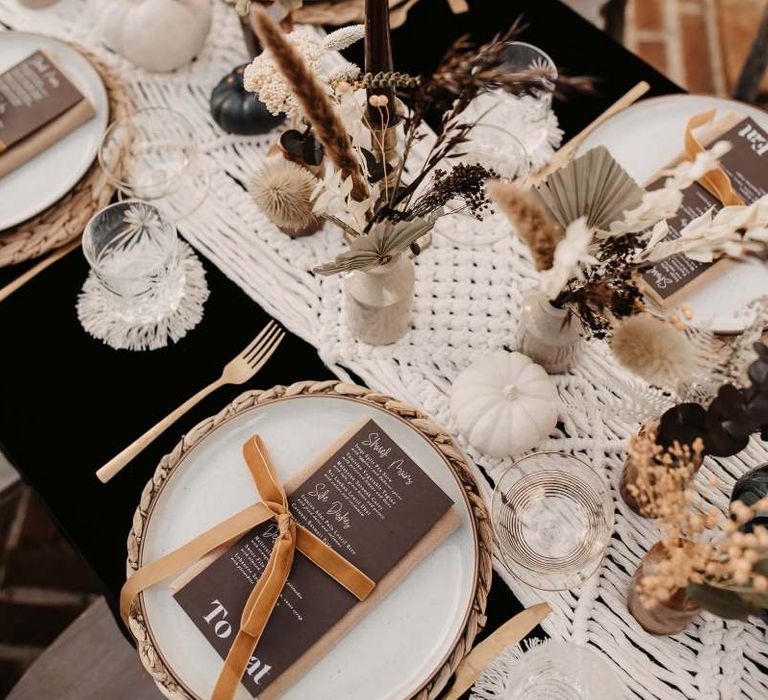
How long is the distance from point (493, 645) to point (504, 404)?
269 mm

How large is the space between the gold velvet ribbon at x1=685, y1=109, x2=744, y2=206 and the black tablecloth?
0.55 m

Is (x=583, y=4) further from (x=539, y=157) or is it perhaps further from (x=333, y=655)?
(x=333, y=655)

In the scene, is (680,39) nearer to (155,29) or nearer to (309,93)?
(155,29)

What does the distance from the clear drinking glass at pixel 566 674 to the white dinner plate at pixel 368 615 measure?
0.08 meters

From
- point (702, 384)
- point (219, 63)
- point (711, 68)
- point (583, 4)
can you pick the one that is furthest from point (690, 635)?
point (711, 68)

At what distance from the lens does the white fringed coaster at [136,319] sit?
3.50 feet

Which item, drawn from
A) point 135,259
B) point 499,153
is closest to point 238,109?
point 135,259

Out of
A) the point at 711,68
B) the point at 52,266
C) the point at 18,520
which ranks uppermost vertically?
the point at 52,266

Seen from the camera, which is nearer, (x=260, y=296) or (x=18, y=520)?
(x=260, y=296)

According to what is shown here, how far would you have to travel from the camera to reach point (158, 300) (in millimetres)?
1077

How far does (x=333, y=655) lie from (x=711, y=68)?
7.49 ft

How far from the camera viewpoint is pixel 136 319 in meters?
1.07

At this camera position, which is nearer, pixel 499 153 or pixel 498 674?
pixel 498 674

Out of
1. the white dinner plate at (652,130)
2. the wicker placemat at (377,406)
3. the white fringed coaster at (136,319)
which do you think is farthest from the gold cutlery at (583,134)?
the white fringed coaster at (136,319)
